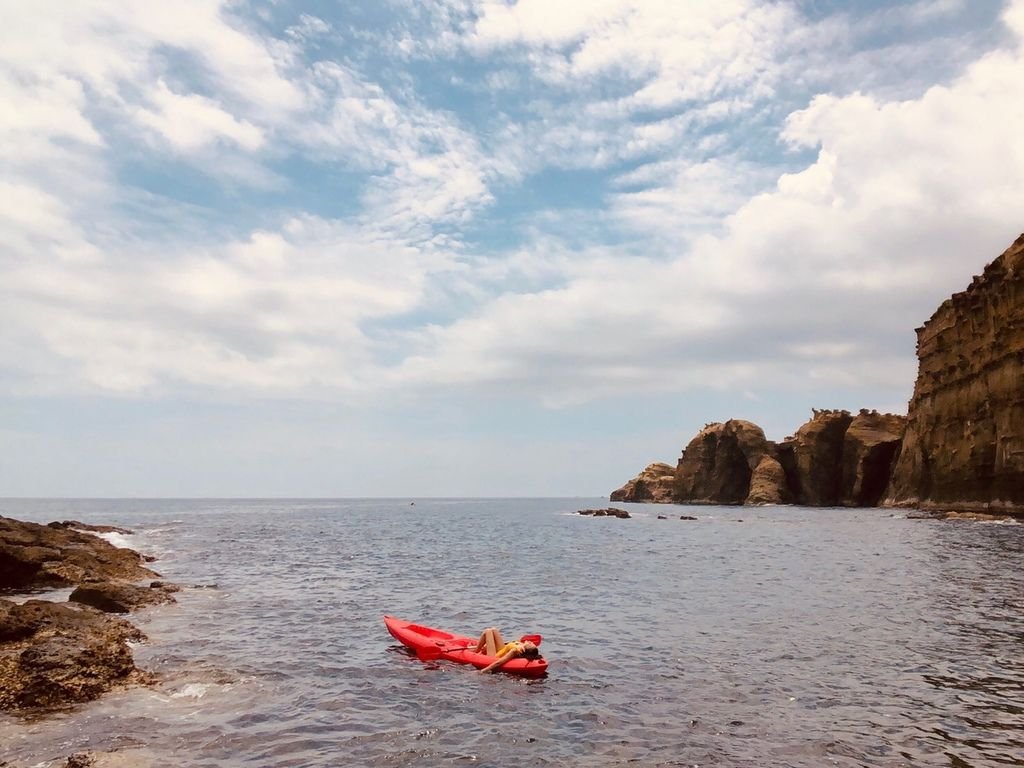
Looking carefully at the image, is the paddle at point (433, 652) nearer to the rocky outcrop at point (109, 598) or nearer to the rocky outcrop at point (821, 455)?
the rocky outcrop at point (109, 598)

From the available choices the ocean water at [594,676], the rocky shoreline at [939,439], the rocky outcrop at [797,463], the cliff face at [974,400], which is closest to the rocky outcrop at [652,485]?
the rocky outcrop at [797,463]

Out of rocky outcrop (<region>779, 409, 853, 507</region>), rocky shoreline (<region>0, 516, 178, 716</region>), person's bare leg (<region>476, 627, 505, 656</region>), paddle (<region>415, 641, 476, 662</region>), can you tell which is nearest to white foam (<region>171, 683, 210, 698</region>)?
rocky shoreline (<region>0, 516, 178, 716</region>)

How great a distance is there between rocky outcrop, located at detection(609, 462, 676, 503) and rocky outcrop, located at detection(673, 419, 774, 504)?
41.8 ft

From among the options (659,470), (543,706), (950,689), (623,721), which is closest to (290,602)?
(543,706)

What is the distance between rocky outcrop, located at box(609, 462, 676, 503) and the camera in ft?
511

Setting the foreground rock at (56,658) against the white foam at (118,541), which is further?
the white foam at (118,541)

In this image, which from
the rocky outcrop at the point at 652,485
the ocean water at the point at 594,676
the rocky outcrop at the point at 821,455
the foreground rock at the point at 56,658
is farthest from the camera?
the rocky outcrop at the point at 652,485

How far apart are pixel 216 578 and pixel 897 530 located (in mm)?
48954

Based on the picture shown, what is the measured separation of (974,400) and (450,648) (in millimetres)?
65510

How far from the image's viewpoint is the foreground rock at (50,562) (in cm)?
2462

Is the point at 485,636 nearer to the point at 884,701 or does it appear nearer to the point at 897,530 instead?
the point at 884,701

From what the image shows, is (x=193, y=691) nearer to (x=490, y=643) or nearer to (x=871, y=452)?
(x=490, y=643)

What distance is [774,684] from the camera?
546 inches

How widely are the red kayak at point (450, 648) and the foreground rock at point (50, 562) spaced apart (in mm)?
14797
